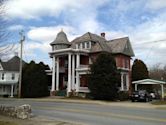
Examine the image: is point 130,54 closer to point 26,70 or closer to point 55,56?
point 55,56

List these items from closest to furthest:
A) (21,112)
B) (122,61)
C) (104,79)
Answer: (21,112) < (104,79) < (122,61)

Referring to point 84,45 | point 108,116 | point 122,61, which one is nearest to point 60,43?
point 84,45

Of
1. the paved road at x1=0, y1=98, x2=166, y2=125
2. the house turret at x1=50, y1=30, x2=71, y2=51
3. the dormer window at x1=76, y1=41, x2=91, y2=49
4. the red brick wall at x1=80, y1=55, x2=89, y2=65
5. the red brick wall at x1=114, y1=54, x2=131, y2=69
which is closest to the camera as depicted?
the paved road at x1=0, y1=98, x2=166, y2=125

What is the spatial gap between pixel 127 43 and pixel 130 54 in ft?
6.51

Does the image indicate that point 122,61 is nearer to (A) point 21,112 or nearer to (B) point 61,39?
(B) point 61,39

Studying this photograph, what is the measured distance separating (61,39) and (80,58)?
504 cm

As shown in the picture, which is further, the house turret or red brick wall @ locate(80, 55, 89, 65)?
the house turret

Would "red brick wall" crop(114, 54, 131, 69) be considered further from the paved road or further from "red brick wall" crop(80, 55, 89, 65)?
the paved road

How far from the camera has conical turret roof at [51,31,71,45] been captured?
4875 cm

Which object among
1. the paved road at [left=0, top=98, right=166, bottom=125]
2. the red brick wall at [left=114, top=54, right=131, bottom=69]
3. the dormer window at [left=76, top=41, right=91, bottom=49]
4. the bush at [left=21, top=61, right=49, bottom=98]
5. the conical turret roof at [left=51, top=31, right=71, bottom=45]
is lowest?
the paved road at [left=0, top=98, right=166, bottom=125]

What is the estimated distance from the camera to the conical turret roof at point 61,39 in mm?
48750

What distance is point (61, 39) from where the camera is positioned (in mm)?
49406

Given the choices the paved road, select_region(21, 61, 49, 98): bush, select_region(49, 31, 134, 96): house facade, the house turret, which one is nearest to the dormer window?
select_region(49, 31, 134, 96): house facade

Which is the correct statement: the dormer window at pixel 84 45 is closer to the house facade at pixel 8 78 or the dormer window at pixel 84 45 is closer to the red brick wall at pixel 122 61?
the red brick wall at pixel 122 61
